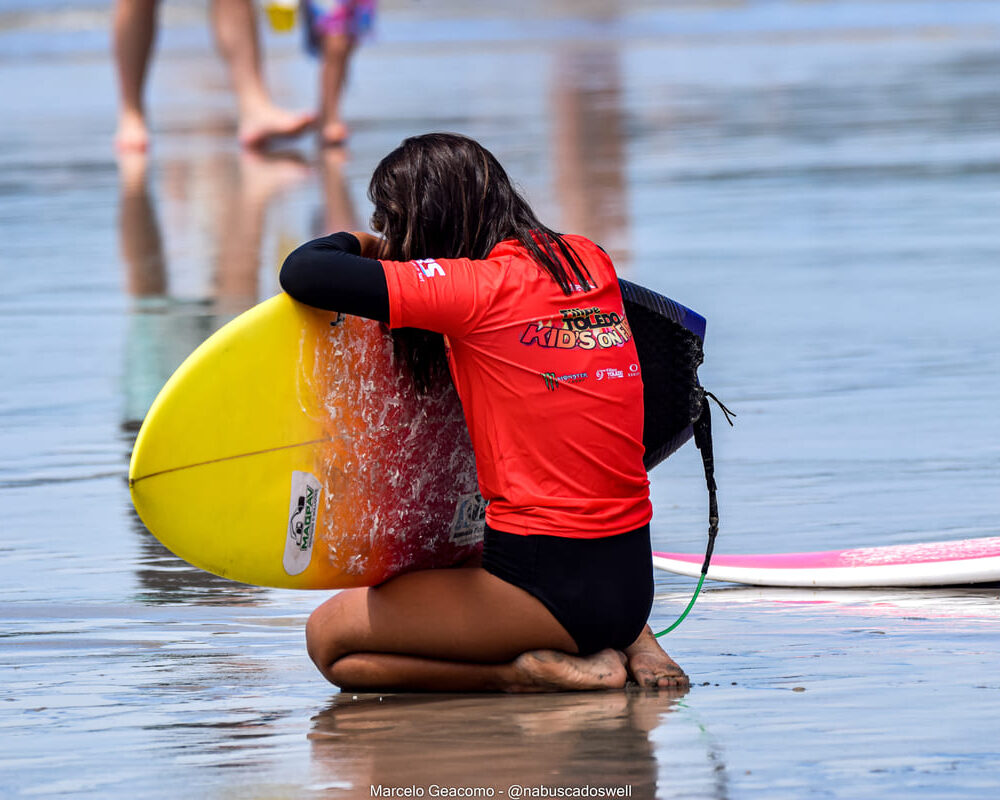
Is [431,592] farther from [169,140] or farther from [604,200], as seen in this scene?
[169,140]

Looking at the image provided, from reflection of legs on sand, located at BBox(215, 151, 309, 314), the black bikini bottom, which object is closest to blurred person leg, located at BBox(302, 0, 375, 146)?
reflection of legs on sand, located at BBox(215, 151, 309, 314)

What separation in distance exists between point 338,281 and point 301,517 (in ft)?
1.48

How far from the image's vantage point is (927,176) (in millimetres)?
8523

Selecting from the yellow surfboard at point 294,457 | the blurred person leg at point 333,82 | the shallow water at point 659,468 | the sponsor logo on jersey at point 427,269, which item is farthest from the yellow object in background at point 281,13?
the sponsor logo on jersey at point 427,269

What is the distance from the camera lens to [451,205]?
3025mm

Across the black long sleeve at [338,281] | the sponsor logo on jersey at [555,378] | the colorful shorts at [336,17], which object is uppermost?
the black long sleeve at [338,281]

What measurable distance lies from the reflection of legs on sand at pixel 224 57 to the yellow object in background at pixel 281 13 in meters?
0.65

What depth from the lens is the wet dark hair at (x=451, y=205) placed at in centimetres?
300

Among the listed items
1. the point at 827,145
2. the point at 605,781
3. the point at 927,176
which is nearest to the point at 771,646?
the point at 605,781

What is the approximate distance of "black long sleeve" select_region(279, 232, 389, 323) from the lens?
9.56 ft

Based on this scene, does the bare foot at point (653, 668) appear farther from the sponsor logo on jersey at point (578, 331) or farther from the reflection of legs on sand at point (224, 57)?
the reflection of legs on sand at point (224, 57)

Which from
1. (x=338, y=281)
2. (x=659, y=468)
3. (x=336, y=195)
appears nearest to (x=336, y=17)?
(x=336, y=195)

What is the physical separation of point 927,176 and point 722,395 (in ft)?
13.0

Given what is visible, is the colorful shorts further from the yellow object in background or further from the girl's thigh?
the girl's thigh
